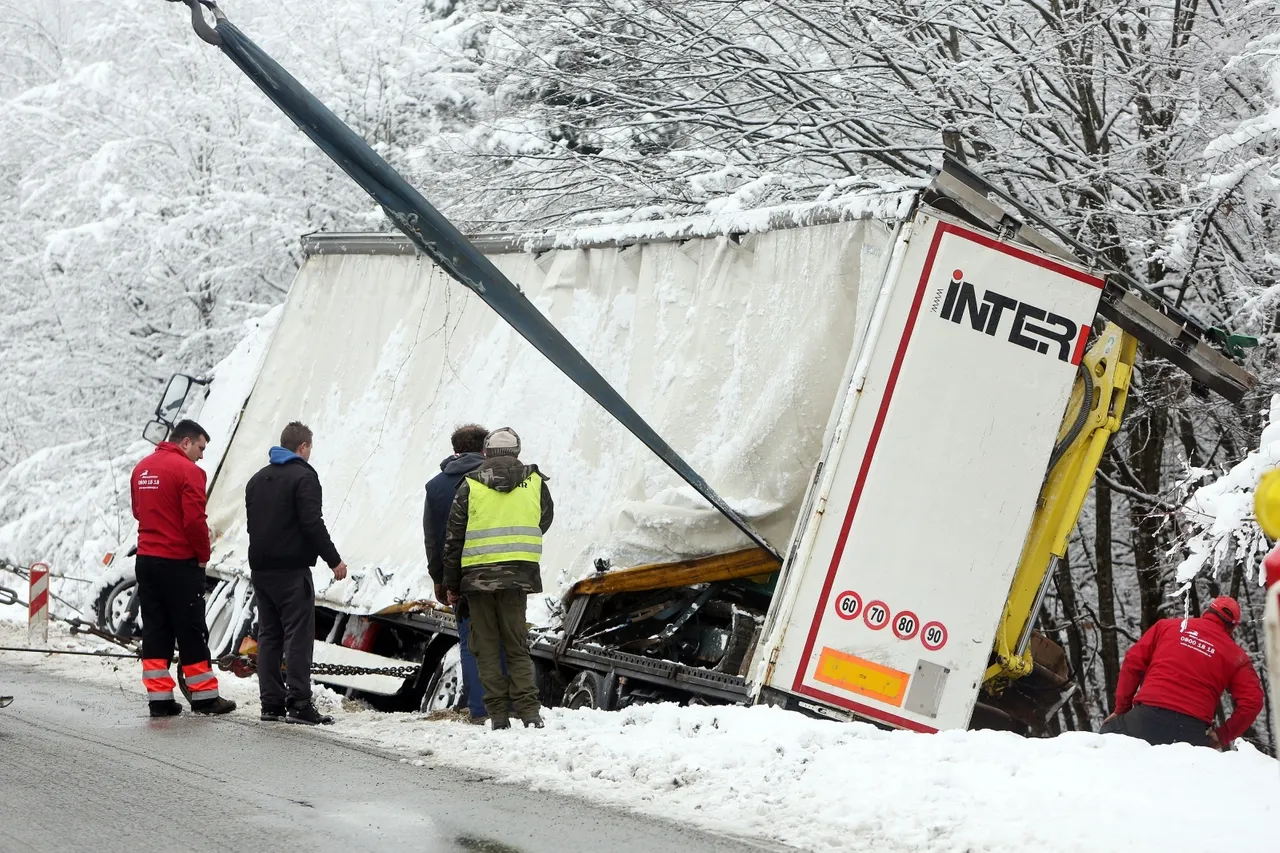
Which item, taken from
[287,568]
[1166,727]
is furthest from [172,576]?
[1166,727]

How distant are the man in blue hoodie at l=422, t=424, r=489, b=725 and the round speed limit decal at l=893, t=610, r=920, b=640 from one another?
2.35m

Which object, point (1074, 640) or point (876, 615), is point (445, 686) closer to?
point (876, 615)

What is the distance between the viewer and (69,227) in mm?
18953

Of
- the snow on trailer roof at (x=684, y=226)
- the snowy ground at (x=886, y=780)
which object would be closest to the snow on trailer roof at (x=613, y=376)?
the snow on trailer roof at (x=684, y=226)

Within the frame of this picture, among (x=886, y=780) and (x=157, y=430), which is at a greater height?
(x=157, y=430)

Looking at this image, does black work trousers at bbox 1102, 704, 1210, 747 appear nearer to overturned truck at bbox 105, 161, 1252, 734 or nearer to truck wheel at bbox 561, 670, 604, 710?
overturned truck at bbox 105, 161, 1252, 734

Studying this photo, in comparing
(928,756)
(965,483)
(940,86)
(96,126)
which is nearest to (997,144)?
(940,86)

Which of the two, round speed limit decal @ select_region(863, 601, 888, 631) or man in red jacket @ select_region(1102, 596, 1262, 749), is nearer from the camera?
round speed limit decal @ select_region(863, 601, 888, 631)

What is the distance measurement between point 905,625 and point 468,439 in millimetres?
2991

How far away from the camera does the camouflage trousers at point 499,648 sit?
792 cm

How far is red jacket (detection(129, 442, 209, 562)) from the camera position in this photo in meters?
8.62

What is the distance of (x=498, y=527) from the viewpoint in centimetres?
794

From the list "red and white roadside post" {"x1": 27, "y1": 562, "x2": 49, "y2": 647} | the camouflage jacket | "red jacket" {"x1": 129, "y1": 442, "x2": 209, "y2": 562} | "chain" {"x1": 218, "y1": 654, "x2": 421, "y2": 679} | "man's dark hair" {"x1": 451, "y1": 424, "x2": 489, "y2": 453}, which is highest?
"man's dark hair" {"x1": 451, "y1": 424, "x2": 489, "y2": 453}

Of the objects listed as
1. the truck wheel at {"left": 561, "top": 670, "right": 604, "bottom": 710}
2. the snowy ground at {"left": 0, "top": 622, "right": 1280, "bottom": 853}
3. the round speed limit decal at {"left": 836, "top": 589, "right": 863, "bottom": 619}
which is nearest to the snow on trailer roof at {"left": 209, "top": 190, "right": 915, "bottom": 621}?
the truck wheel at {"left": 561, "top": 670, "right": 604, "bottom": 710}
